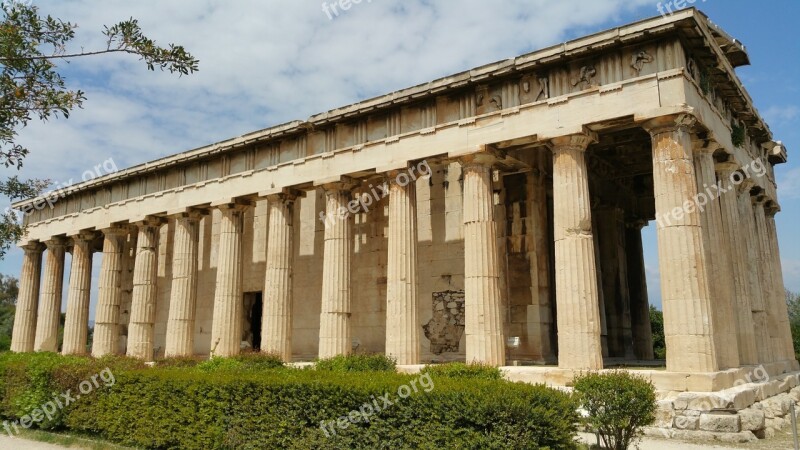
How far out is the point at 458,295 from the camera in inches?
813

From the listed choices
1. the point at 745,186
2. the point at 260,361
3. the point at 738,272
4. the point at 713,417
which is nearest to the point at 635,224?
the point at 745,186

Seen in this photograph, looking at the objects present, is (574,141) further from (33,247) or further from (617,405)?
(33,247)

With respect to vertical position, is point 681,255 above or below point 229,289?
above

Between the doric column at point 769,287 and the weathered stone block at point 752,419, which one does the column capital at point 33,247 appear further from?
the doric column at point 769,287

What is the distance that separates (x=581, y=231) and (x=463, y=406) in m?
8.38

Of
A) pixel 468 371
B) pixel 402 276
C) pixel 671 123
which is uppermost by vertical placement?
pixel 671 123

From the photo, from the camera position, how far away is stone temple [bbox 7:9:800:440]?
1431cm

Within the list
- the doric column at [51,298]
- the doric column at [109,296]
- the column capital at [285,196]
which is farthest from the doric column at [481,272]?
the doric column at [51,298]

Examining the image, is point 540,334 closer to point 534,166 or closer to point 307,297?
point 534,166

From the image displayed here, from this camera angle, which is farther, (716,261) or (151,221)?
(151,221)

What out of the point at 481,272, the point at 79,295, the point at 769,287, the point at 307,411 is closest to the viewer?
the point at 307,411

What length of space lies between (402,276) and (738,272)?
376 inches

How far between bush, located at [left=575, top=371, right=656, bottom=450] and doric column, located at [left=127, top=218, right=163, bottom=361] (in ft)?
64.0

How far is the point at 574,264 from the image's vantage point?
49.0 feet
